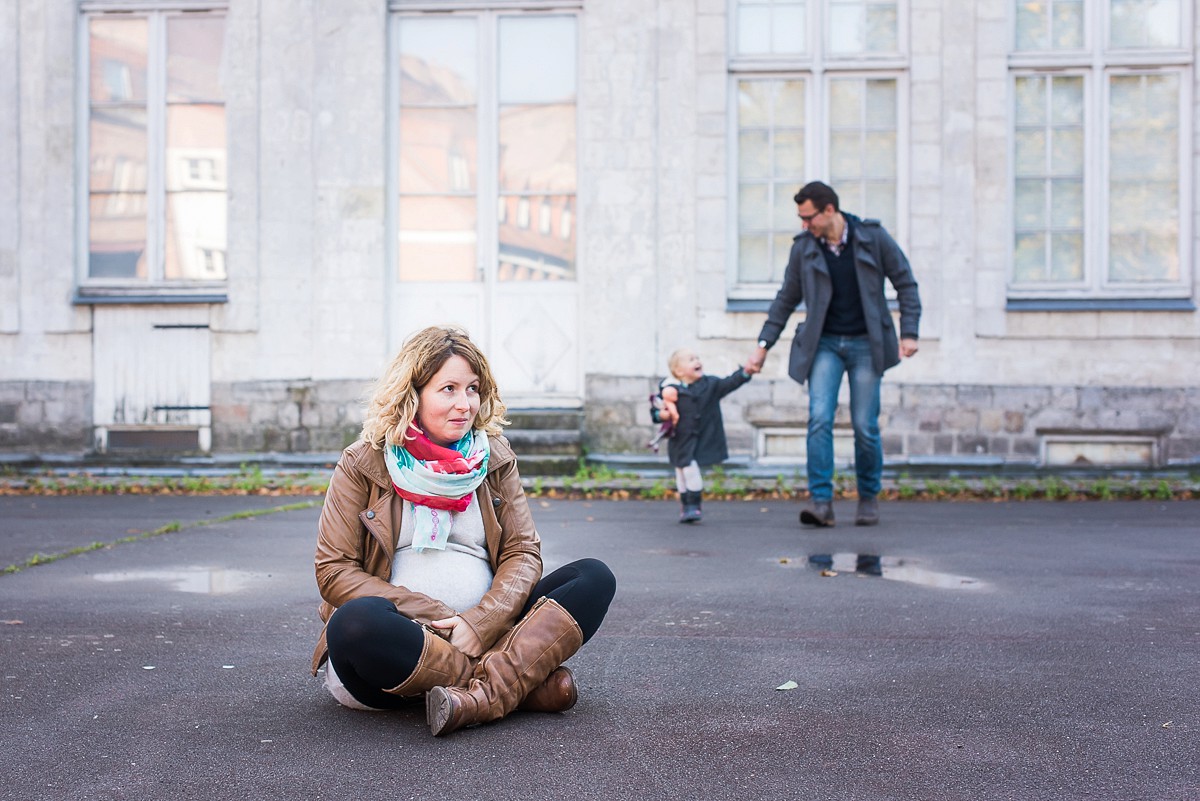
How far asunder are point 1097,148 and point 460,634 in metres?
9.98

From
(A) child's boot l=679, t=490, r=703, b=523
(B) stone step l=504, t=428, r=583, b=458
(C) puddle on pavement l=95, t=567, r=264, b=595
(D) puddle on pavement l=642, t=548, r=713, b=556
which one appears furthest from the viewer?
(B) stone step l=504, t=428, r=583, b=458

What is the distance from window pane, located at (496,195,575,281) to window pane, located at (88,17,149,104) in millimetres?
3551

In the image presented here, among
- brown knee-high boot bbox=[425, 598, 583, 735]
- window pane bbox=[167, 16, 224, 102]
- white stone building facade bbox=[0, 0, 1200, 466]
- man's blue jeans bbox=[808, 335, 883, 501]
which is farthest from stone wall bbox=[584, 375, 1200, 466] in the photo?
brown knee-high boot bbox=[425, 598, 583, 735]

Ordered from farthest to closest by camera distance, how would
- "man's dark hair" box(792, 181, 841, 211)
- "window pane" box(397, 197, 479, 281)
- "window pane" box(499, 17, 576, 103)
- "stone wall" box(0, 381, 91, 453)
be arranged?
"window pane" box(397, 197, 479, 281)
"window pane" box(499, 17, 576, 103)
"stone wall" box(0, 381, 91, 453)
"man's dark hair" box(792, 181, 841, 211)

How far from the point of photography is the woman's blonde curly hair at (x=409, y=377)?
3818 mm

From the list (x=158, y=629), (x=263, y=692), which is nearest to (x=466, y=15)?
(x=158, y=629)

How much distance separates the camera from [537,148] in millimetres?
12594

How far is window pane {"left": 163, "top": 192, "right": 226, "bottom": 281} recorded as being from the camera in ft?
41.4

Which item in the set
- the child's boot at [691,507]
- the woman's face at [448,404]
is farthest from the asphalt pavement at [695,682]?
the child's boot at [691,507]

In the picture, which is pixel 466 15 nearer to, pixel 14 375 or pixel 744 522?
pixel 14 375

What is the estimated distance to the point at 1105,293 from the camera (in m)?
12.0

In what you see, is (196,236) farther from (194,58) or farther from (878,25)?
(878,25)

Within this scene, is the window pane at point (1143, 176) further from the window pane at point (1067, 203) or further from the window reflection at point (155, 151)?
the window reflection at point (155, 151)

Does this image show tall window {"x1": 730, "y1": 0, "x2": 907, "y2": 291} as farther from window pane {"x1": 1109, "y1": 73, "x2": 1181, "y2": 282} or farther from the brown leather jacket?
the brown leather jacket
